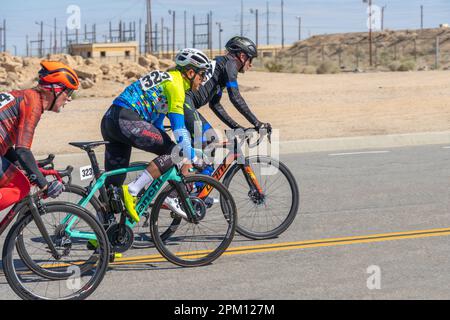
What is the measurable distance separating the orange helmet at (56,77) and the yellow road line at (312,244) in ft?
6.21

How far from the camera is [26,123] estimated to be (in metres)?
5.96

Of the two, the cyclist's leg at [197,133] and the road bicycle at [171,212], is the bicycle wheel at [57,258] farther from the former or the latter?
the cyclist's leg at [197,133]

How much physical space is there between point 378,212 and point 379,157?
5606 millimetres

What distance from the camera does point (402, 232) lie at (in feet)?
28.0

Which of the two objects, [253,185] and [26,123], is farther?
[253,185]

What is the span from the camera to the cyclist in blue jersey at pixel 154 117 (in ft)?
22.9

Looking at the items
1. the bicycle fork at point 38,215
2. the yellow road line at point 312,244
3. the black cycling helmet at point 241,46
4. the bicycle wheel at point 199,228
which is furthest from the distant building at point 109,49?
the bicycle fork at point 38,215

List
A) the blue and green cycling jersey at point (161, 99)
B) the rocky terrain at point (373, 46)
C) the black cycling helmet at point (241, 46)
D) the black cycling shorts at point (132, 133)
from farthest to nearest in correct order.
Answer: the rocky terrain at point (373, 46), the black cycling helmet at point (241, 46), the black cycling shorts at point (132, 133), the blue and green cycling jersey at point (161, 99)

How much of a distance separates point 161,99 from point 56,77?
1.24m

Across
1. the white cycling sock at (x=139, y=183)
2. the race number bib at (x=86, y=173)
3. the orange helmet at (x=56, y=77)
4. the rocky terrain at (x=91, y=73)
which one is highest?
the rocky terrain at (x=91, y=73)

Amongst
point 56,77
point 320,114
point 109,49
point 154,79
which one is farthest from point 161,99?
point 109,49

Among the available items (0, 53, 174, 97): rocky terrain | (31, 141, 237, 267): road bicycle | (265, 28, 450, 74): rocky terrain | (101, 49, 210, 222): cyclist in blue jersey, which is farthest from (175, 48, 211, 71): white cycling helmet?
(265, 28, 450, 74): rocky terrain

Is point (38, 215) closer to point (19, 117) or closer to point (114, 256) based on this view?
point (19, 117)

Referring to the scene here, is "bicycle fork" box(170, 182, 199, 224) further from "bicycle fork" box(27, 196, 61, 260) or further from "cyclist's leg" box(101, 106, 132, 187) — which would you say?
"bicycle fork" box(27, 196, 61, 260)
